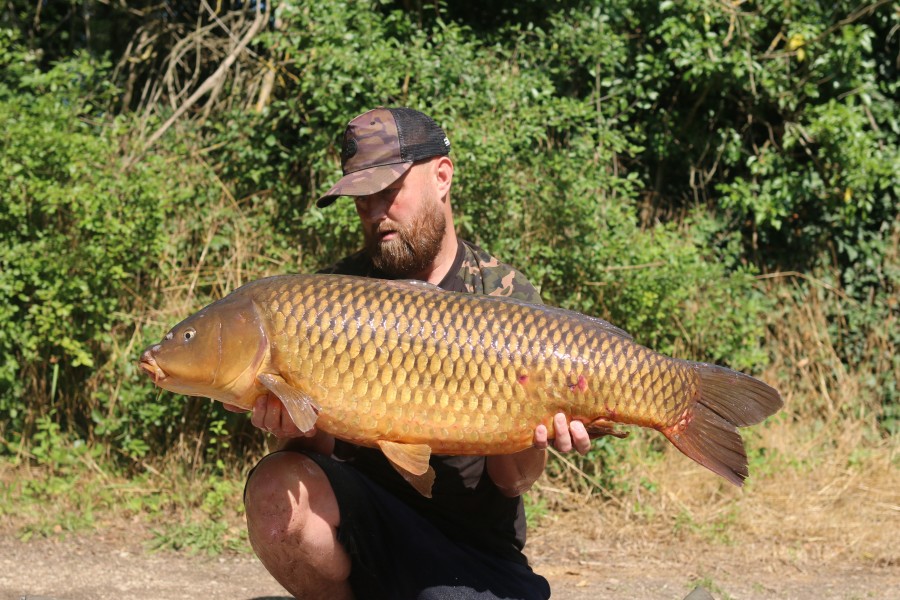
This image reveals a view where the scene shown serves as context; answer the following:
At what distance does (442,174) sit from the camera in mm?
2719

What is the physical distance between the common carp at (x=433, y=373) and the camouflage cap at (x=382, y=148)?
455mm

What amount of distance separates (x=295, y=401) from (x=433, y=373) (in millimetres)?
288

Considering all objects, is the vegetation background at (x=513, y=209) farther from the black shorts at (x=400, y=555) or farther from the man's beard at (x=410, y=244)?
the man's beard at (x=410, y=244)

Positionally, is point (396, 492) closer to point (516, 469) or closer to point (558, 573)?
point (516, 469)

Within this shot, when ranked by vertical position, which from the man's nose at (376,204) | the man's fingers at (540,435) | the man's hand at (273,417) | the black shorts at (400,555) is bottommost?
the black shorts at (400,555)

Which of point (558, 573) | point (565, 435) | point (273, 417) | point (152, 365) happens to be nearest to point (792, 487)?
point (558, 573)

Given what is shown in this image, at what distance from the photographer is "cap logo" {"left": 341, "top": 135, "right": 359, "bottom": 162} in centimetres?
264

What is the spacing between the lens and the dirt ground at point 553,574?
3369 mm

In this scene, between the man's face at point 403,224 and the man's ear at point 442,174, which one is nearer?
the man's face at point 403,224

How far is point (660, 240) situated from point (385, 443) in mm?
3034

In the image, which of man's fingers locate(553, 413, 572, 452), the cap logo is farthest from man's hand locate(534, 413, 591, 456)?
the cap logo

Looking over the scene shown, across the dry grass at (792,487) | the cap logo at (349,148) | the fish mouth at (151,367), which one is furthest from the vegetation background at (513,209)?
the fish mouth at (151,367)

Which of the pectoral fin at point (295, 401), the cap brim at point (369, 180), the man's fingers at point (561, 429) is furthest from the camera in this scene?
the cap brim at point (369, 180)

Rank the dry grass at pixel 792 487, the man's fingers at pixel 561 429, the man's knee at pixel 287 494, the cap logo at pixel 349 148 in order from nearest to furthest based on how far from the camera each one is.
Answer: the man's fingers at pixel 561 429, the man's knee at pixel 287 494, the cap logo at pixel 349 148, the dry grass at pixel 792 487
